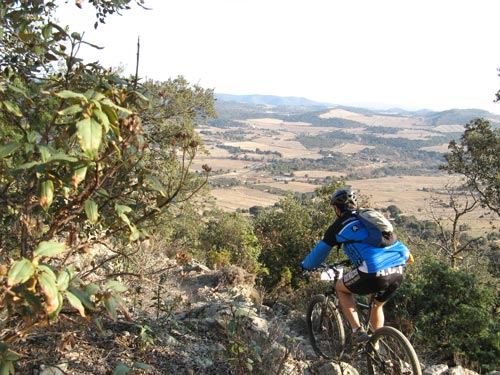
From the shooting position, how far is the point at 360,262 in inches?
154

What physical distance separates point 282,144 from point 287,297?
126m

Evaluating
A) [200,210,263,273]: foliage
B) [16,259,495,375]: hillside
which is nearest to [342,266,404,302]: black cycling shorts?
[16,259,495,375]: hillside

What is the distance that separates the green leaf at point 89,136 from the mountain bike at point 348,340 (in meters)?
3.12

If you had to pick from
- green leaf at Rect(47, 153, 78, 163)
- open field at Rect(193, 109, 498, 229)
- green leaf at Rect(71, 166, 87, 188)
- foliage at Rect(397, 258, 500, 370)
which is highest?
green leaf at Rect(47, 153, 78, 163)

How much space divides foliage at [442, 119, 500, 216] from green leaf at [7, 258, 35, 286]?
53.4ft

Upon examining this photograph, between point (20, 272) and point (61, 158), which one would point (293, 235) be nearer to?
point (61, 158)

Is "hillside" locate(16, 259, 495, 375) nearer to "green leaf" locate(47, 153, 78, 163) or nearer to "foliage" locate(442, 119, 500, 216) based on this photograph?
"green leaf" locate(47, 153, 78, 163)

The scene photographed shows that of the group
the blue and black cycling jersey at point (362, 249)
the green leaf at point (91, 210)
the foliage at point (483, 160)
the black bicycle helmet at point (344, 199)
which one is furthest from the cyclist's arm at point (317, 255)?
the foliage at point (483, 160)

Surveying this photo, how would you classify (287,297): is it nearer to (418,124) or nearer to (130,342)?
(130,342)

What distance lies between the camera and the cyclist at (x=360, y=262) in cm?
384

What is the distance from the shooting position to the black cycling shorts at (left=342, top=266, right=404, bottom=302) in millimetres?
3844

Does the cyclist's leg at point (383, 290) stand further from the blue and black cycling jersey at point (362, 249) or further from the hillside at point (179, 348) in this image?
the hillside at point (179, 348)

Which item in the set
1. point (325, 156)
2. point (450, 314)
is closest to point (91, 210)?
point (450, 314)

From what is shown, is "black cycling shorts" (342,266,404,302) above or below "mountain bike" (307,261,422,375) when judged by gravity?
above
